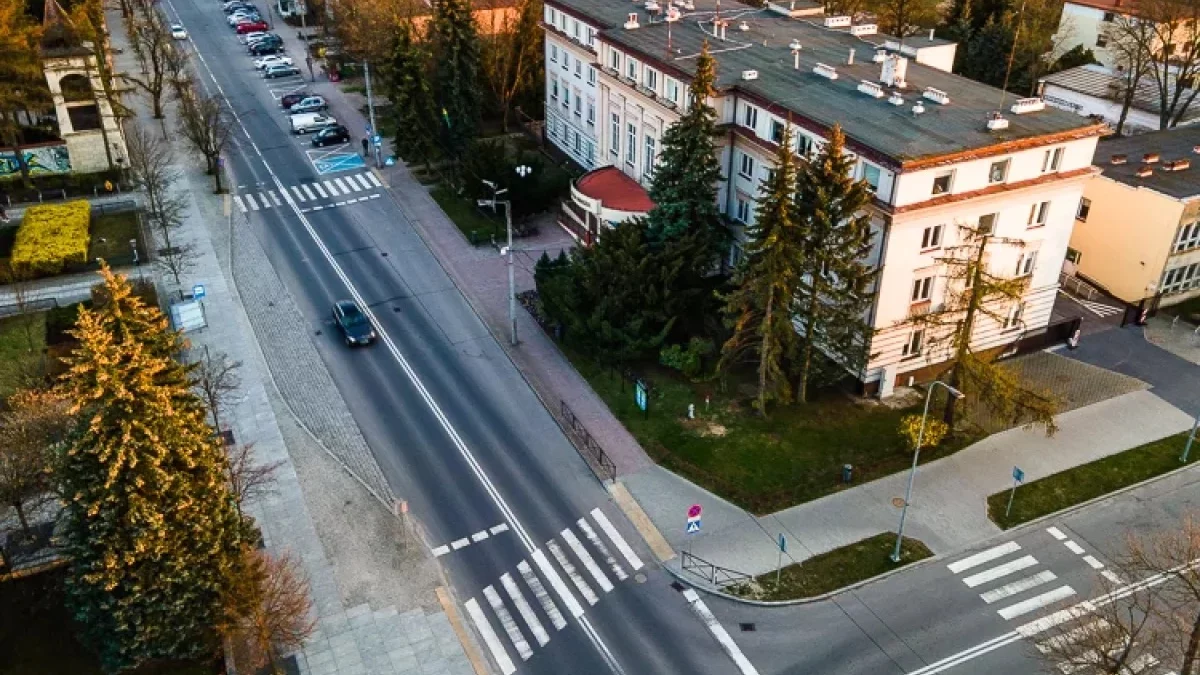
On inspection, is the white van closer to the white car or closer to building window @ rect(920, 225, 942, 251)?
the white car

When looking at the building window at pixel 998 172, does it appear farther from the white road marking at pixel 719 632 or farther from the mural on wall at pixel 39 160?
the mural on wall at pixel 39 160

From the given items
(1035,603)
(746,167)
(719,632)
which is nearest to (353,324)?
(746,167)

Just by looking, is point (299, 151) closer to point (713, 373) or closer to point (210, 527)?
point (713, 373)

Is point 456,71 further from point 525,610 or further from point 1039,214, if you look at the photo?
point 525,610

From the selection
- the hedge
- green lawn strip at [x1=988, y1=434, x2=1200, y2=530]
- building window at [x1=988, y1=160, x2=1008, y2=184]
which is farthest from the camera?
the hedge

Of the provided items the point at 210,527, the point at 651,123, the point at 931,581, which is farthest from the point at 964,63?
the point at 210,527

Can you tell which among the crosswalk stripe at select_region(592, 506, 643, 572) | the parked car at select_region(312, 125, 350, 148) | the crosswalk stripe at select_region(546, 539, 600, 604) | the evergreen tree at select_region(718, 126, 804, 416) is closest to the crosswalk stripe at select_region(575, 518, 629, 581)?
the crosswalk stripe at select_region(592, 506, 643, 572)
